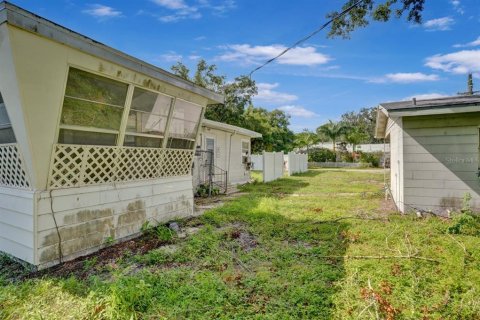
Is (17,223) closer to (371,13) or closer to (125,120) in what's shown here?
(125,120)

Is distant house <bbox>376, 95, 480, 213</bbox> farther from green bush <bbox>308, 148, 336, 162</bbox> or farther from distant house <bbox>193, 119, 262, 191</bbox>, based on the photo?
green bush <bbox>308, 148, 336, 162</bbox>

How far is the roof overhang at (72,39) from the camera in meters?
3.09

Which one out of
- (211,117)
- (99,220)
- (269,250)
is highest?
(211,117)

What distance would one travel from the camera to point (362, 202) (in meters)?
9.02

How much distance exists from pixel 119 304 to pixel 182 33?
27.8ft

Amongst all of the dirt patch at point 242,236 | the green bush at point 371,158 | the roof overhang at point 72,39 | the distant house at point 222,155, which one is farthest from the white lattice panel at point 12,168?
the green bush at point 371,158

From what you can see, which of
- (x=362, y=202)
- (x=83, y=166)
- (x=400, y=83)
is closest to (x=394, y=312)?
→ (x=83, y=166)

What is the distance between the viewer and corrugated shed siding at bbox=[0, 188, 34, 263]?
3.91m

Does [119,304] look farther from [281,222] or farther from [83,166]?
[281,222]

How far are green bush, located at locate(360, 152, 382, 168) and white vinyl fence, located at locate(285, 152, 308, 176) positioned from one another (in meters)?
8.92

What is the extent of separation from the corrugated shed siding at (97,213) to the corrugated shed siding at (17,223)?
161 millimetres

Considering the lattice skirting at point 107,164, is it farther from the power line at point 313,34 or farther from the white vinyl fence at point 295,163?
the white vinyl fence at point 295,163

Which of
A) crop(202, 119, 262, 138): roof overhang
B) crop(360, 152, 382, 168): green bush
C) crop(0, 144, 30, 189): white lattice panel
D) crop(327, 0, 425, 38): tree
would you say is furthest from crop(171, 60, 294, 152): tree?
crop(0, 144, 30, 189): white lattice panel

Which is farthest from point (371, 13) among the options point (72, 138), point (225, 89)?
point (225, 89)
